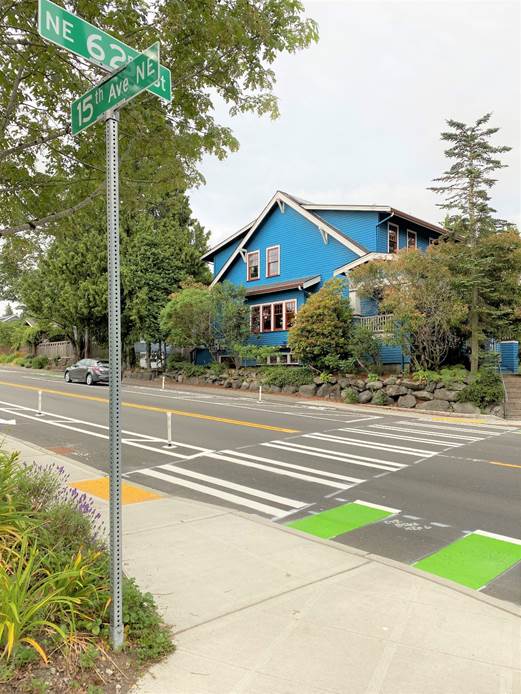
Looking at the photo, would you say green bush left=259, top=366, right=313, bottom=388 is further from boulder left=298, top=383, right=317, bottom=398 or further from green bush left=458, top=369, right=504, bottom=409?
green bush left=458, top=369, right=504, bottom=409

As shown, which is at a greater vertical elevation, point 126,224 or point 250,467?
point 126,224

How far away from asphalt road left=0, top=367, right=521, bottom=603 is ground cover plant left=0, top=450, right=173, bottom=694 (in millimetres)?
3138

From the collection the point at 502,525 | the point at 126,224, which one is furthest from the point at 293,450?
the point at 126,224

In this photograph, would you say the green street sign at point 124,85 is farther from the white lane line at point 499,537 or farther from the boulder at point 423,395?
the boulder at point 423,395

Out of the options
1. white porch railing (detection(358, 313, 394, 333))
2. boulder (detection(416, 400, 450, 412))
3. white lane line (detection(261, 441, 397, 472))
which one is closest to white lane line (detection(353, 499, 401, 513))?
white lane line (detection(261, 441, 397, 472))

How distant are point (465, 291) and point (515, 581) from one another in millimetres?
16907

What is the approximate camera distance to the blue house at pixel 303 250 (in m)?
26.9

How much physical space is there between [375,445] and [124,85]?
10614 mm

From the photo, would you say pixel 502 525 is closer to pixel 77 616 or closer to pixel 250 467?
pixel 250 467

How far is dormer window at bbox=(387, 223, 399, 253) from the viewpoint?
90.6 ft

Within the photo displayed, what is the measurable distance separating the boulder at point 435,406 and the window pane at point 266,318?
11949mm

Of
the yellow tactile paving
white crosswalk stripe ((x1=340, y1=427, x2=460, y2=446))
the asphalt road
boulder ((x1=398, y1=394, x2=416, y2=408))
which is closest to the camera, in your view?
the asphalt road

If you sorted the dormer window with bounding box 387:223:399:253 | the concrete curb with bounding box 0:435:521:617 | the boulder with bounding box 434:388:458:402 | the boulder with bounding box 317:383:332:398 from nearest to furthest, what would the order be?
the concrete curb with bounding box 0:435:521:617, the boulder with bounding box 434:388:458:402, the boulder with bounding box 317:383:332:398, the dormer window with bounding box 387:223:399:253

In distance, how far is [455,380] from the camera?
2081 centimetres
